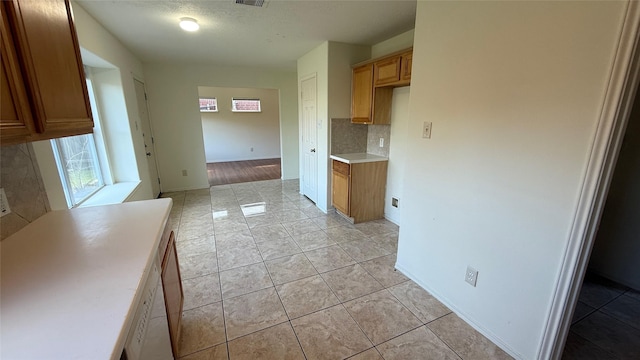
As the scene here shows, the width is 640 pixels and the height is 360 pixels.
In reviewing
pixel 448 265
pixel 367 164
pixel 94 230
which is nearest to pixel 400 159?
pixel 367 164

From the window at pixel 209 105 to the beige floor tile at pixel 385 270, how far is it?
22.5 ft

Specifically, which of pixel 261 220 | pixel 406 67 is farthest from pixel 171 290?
pixel 406 67

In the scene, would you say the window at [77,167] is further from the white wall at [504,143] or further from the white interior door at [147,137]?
the white wall at [504,143]

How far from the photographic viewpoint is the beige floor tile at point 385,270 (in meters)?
2.24

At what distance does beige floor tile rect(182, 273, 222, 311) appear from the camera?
1.98 meters

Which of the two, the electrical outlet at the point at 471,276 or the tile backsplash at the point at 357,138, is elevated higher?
the tile backsplash at the point at 357,138

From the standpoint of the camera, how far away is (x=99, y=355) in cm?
60

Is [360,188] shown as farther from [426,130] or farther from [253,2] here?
[253,2]

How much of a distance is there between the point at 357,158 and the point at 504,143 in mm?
2022

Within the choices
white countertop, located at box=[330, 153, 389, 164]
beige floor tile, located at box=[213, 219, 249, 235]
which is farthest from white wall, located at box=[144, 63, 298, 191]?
white countertop, located at box=[330, 153, 389, 164]

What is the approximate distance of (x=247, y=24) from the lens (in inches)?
104

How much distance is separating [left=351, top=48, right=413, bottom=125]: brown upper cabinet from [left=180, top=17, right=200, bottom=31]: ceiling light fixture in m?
1.87

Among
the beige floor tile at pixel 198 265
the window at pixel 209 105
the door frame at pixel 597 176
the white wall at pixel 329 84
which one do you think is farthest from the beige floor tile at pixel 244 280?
the window at pixel 209 105

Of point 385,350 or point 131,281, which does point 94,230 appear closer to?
point 131,281
